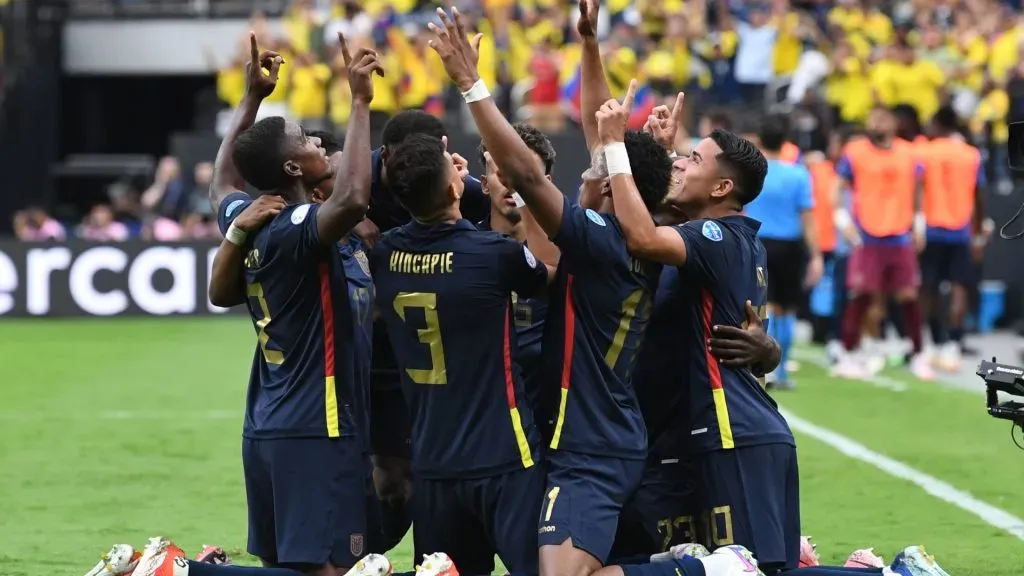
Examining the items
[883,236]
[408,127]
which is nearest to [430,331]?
[408,127]

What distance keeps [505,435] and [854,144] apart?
34.0 feet

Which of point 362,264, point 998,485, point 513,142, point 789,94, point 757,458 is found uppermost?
point 789,94

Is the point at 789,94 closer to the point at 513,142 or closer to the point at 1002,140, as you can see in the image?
the point at 1002,140

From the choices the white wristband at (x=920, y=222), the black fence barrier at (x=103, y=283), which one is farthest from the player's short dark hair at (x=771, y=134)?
the black fence barrier at (x=103, y=283)

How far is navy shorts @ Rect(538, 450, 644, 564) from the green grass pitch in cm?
200

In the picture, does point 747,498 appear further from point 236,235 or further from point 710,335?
point 236,235

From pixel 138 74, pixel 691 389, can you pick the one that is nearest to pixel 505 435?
pixel 691 389

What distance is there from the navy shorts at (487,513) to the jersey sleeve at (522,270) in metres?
0.63

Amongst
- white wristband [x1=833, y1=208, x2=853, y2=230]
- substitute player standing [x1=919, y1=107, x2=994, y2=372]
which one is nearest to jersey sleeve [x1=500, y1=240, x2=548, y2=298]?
substitute player standing [x1=919, y1=107, x2=994, y2=372]

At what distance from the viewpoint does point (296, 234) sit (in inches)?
227

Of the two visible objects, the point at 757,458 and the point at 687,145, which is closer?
the point at 757,458

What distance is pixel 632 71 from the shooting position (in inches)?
874

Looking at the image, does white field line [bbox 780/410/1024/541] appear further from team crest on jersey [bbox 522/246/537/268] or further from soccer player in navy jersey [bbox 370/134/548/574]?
team crest on jersey [bbox 522/246/537/268]

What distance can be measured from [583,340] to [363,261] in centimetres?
95
